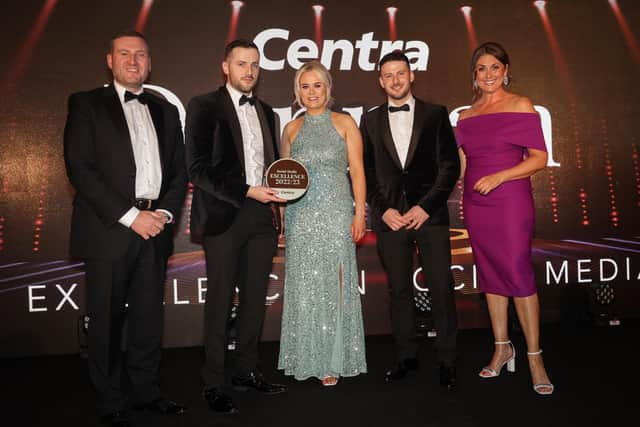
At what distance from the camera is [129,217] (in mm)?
2857

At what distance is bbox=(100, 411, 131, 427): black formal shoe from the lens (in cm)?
288

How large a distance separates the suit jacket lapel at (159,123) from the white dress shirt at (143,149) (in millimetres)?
17

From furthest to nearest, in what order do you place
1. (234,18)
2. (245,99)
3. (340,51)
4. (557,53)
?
(557,53), (340,51), (234,18), (245,99)

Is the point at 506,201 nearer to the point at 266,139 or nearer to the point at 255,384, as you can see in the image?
the point at 266,139

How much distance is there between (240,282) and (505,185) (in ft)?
5.49

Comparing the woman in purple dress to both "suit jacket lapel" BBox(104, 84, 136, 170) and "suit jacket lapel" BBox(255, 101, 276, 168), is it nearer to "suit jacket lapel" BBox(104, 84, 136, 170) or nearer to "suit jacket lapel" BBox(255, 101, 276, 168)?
"suit jacket lapel" BBox(255, 101, 276, 168)

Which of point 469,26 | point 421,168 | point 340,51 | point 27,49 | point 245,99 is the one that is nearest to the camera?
point 245,99

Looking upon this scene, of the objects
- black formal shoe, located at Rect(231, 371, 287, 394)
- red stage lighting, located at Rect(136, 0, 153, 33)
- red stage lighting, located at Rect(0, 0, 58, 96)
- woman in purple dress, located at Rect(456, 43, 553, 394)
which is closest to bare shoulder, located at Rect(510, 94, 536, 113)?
woman in purple dress, located at Rect(456, 43, 553, 394)

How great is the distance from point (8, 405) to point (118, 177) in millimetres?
1587

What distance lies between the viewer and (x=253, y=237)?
3.32 meters

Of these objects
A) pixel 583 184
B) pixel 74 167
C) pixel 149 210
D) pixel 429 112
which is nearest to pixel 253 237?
pixel 149 210

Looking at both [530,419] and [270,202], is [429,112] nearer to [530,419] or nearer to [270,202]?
[270,202]

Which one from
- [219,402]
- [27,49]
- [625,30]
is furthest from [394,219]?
[625,30]

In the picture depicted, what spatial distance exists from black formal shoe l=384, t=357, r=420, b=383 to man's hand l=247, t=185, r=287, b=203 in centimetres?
134
